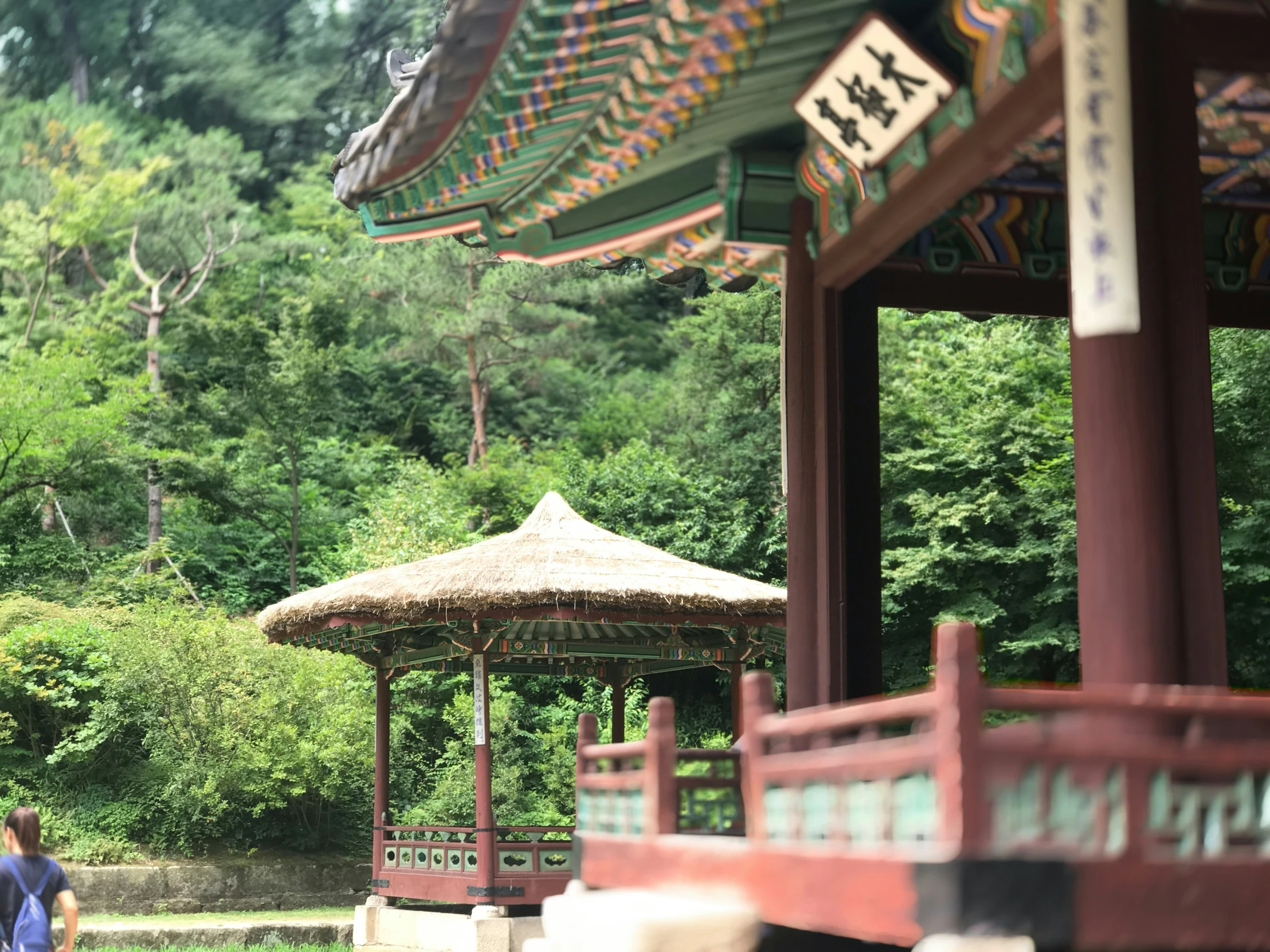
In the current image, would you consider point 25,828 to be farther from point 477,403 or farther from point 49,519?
point 477,403

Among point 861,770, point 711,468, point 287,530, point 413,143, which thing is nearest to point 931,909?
point 861,770

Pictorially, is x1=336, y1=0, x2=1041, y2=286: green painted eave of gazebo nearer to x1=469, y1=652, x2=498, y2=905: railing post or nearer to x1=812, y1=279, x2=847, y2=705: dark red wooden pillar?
x1=812, y1=279, x2=847, y2=705: dark red wooden pillar

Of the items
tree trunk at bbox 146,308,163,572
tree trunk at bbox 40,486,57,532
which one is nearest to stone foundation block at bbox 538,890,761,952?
tree trunk at bbox 146,308,163,572

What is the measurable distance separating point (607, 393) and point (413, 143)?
78.9ft

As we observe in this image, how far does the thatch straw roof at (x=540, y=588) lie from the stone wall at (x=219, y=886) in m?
4.47

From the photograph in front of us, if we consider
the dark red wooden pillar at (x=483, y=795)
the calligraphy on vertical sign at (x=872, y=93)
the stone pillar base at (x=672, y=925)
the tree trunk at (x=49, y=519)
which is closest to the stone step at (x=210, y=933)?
the dark red wooden pillar at (x=483, y=795)

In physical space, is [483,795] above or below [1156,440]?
below

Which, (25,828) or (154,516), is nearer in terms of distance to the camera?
(25,828)

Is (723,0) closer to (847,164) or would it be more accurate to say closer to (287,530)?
(847,164)

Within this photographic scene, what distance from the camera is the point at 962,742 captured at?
12.1 ft

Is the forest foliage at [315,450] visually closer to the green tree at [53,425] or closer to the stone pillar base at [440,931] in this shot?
the green tree at [53,425]

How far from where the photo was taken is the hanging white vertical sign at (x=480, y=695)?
40.7ft

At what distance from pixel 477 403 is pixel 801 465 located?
21423mm

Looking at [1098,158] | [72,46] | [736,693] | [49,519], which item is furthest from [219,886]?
[72,46]
